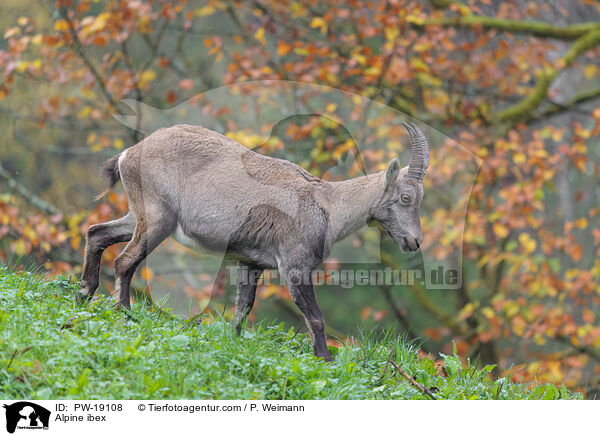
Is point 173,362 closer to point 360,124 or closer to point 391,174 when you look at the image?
point 391,174

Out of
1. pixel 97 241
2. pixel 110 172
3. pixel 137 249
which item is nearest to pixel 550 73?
pixel 110 172

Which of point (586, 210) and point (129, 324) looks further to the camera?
point (586, 210)

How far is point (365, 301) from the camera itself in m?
14.5

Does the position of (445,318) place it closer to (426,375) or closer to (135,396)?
(426,375)

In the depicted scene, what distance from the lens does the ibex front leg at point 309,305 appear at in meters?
5.50

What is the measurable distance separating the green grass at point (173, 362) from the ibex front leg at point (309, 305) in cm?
15

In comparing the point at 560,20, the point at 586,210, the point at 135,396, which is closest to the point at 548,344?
the point at 586,210

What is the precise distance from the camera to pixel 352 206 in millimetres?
5859

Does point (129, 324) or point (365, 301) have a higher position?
point (129, 324)

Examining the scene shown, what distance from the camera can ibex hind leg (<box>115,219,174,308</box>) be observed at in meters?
5.72

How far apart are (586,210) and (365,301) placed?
5052 millimetres

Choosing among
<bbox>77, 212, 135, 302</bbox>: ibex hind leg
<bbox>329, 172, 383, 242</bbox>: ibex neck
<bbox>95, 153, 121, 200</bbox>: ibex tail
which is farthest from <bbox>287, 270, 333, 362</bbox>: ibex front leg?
<bbox>95, 153, 121, 200</bbox>: ibex tail

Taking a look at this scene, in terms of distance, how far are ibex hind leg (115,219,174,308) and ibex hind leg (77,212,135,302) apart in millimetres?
287
